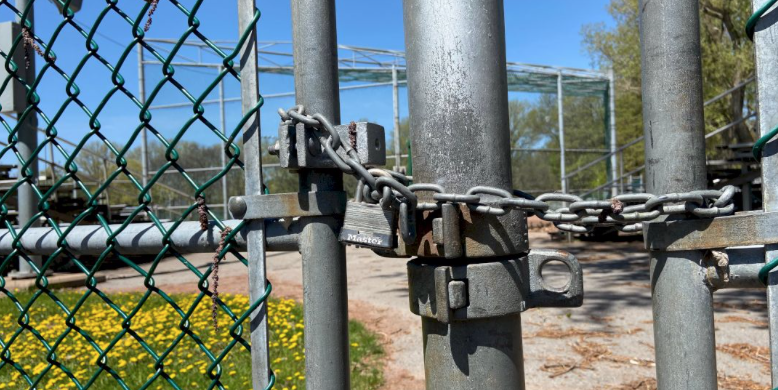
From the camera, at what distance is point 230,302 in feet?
21.4

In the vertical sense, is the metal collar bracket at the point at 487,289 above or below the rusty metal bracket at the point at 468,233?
below

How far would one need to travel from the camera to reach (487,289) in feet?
2.79

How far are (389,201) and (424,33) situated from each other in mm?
256

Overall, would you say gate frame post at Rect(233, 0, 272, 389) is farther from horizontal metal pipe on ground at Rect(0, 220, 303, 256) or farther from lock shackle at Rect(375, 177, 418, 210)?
lock shackle at Rect(375, 177, 418, 210)

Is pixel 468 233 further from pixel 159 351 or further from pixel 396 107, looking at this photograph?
pixel 396 107

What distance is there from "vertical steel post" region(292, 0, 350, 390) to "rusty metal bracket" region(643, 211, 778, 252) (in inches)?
19.4

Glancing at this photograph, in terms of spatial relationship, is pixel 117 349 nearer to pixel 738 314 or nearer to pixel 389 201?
pixel 389 201

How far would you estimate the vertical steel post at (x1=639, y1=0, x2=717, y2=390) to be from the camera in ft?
2.64

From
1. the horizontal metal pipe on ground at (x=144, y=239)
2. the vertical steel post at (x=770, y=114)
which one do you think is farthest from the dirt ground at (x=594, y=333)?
the vertical steel post at (x=770, y=114)

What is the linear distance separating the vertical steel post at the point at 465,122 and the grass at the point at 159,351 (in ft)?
6.68

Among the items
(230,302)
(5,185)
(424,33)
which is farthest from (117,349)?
(5,185)

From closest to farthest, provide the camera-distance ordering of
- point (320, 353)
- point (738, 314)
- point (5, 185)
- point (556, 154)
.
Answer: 1. point (320, 353)
2. point (738, 314)
3. point (5, 185)
4. point (556, 154)

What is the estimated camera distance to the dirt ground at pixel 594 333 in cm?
367

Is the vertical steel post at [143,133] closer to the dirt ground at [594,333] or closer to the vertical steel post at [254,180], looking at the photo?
the dirt ground at [594,333]
